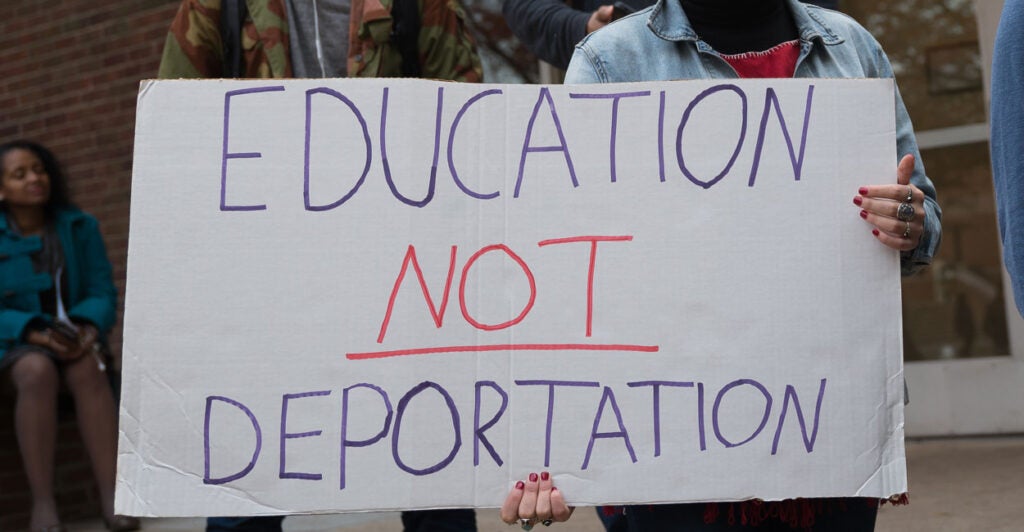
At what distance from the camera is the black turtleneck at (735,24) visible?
2256 mm

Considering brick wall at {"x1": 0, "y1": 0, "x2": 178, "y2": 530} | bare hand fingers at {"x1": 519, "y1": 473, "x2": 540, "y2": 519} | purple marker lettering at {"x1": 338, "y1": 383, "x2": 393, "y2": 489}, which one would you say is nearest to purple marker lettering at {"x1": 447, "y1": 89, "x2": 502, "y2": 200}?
purple marker lettering at {"x1": 338, "y1": 383, "x2": 393, "y2": 489}

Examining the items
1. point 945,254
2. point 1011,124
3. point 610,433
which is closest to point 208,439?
point 610,433

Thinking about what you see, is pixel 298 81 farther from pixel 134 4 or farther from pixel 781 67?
pixel 134 4

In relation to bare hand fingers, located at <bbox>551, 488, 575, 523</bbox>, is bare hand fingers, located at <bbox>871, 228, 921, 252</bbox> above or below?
above

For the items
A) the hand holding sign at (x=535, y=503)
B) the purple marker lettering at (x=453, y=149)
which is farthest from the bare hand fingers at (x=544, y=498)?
the purple marker lettering at (x=453, y=149)

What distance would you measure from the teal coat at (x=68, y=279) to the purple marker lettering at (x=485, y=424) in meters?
3.40

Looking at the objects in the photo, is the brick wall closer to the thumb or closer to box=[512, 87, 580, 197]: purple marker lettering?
box=[512, 87, 580, 197]: purple marker lettering

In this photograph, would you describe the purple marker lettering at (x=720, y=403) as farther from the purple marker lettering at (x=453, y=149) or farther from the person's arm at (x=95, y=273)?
the person's arm at (x=95, y=273)

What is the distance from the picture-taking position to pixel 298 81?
2.17 meters

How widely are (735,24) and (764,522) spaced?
93 centimetres

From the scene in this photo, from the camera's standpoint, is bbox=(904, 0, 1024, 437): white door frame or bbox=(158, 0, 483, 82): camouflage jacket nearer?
bbox=(158, 0, 483, 82): camouflage jacket

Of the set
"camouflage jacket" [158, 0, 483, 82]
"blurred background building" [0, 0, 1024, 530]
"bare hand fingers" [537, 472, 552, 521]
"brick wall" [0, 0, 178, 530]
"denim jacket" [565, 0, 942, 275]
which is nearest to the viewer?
"bare hand fingers" [537, 472, 552, 521]

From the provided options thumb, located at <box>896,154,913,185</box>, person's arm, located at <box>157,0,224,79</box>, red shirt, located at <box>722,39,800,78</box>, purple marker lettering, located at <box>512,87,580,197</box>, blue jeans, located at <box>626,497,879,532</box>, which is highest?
person's arm, located at <box>157,0,224,79</box>

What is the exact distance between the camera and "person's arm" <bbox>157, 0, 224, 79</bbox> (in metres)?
2.95
